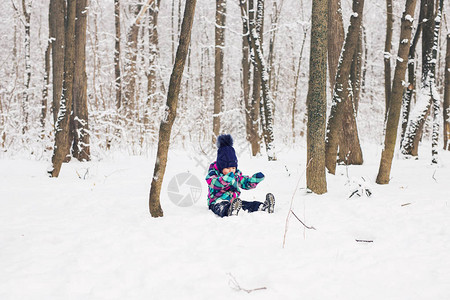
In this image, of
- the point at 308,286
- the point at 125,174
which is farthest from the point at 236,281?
the point at 125,174

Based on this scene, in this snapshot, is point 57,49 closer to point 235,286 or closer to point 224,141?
point 224,141

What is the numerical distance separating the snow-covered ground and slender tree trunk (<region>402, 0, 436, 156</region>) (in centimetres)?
271

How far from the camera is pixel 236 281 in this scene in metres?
2.11

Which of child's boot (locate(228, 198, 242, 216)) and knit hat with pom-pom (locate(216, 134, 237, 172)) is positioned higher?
knit hat with pom-pom (locate(216, 134, 237, 172))

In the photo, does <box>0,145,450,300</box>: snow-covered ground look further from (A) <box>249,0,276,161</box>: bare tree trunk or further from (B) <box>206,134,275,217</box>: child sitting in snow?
(A) <box>249,0,276,161</box>: bare tree trunk

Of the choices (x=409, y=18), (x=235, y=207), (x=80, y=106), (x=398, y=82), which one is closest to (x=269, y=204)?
(x=235, y=207)

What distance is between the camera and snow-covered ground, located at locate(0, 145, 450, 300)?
6.76ft

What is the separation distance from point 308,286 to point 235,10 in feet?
60.8

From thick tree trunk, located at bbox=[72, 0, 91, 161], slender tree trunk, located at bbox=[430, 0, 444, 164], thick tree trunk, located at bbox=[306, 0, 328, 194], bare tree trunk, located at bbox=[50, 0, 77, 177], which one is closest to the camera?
thick tree trunk, located at bbox=[306, 0, 328, 194]

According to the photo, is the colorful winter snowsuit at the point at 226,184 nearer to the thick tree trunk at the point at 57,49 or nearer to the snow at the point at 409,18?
the snow at the point at 409,18

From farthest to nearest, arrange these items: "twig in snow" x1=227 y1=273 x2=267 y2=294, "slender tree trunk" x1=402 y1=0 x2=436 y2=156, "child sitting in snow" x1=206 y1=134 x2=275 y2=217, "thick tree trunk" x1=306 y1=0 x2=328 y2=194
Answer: "slender tree trunk" x1=402 y1=0 x2=436 y2=156
"thick tree trunk" x1=306 y1=0 x2=328 y2=194
"child sitting in snow" x1=206 y1=134 x2=275 y2=217
"twig in snow" x1=227 y1=273 x2=267 y2=294

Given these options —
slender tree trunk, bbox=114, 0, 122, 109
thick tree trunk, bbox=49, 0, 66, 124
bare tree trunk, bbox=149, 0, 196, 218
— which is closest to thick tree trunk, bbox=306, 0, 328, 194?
bare tree trunk, bbox=149, 0, 196, 218

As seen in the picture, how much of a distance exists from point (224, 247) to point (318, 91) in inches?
102

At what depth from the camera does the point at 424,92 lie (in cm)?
679
